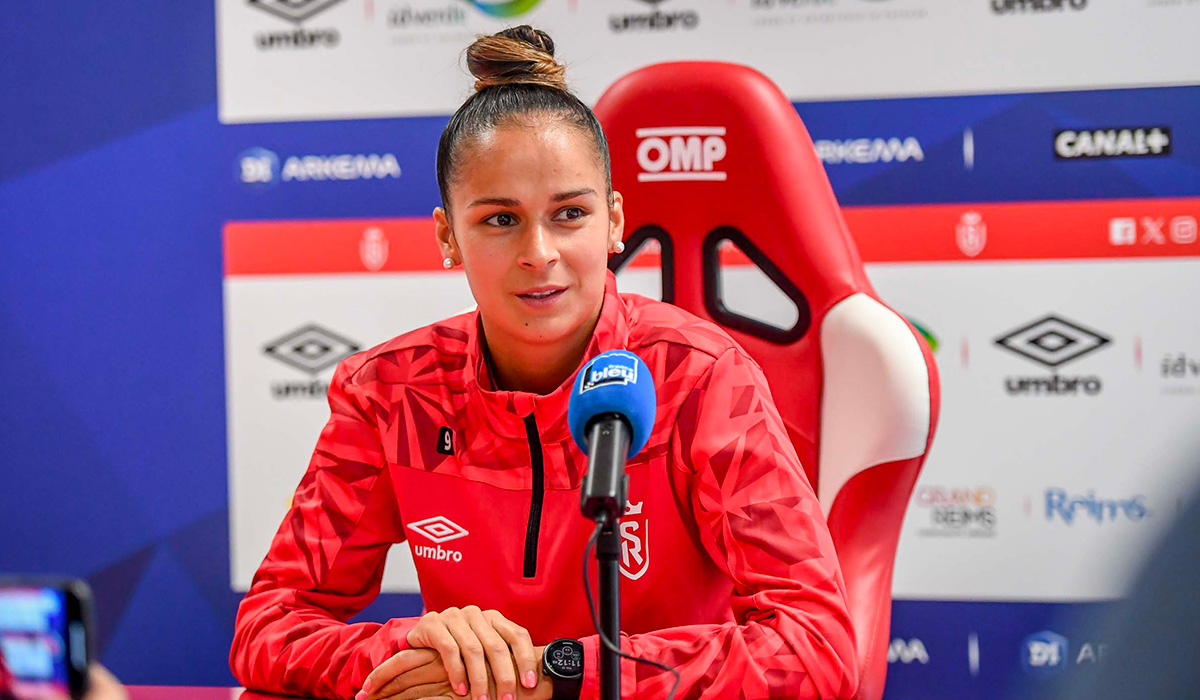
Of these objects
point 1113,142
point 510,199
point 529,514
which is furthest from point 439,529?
point 1113,142

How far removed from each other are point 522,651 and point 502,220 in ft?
1.87

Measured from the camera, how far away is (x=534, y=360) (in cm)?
156

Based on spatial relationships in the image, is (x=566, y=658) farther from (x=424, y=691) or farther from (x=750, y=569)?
(x=750, y=569)

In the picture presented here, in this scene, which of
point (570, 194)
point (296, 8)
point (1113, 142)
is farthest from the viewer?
point (296, 8)

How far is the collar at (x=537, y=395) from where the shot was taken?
4.75 feet

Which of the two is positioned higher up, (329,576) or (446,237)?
(446,237)

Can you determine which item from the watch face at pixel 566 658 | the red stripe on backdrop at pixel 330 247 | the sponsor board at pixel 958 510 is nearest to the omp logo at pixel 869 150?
the sponsor board at pixel 958 510

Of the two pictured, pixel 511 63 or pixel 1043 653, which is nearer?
pixel 511 63

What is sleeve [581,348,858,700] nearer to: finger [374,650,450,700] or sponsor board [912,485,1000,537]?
finger [374,650,450,700]

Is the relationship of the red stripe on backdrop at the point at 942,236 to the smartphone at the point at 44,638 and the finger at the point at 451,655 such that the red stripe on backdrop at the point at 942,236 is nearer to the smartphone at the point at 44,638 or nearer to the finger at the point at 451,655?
the finger at the point at 451,655

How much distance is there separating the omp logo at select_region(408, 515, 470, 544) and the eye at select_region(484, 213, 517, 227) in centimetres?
40

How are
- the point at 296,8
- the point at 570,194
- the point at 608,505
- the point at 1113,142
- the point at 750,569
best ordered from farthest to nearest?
the point at 296,8, the point at 1113,142, the point at 570,194, the point at 750,569, the point at 608,505

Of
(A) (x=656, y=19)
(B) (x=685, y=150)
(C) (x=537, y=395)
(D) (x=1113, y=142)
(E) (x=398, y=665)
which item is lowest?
(E) (x=398, y=665)

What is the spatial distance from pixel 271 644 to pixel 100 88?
7.38 feet
